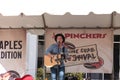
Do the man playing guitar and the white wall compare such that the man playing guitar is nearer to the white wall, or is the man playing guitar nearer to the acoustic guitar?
the acoustic guitar

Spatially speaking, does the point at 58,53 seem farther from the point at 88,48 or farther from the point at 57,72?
the point at 88,48

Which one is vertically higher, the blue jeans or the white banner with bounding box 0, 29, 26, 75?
the white banner with bounding box 0, 29, 26, 75

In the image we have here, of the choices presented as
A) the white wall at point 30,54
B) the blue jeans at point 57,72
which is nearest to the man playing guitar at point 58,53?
the blue jeans at point 57,72

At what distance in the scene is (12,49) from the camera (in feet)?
23.2

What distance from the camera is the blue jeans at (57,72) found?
6957 millimetres

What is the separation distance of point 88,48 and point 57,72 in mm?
699

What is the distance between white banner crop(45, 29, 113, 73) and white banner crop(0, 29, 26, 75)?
0.50m

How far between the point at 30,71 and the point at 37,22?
1.15 m

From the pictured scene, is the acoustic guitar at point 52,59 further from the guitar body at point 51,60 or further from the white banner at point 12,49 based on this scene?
the white banner at point 12,49

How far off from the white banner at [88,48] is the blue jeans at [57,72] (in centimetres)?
12

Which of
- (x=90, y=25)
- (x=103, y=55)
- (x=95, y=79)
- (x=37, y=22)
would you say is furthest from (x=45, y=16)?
(x=95, y=79)

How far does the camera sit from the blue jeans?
22.8 ft

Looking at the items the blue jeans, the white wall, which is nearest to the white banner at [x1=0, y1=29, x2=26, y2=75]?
the white wall

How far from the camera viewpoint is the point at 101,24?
6.71 m
